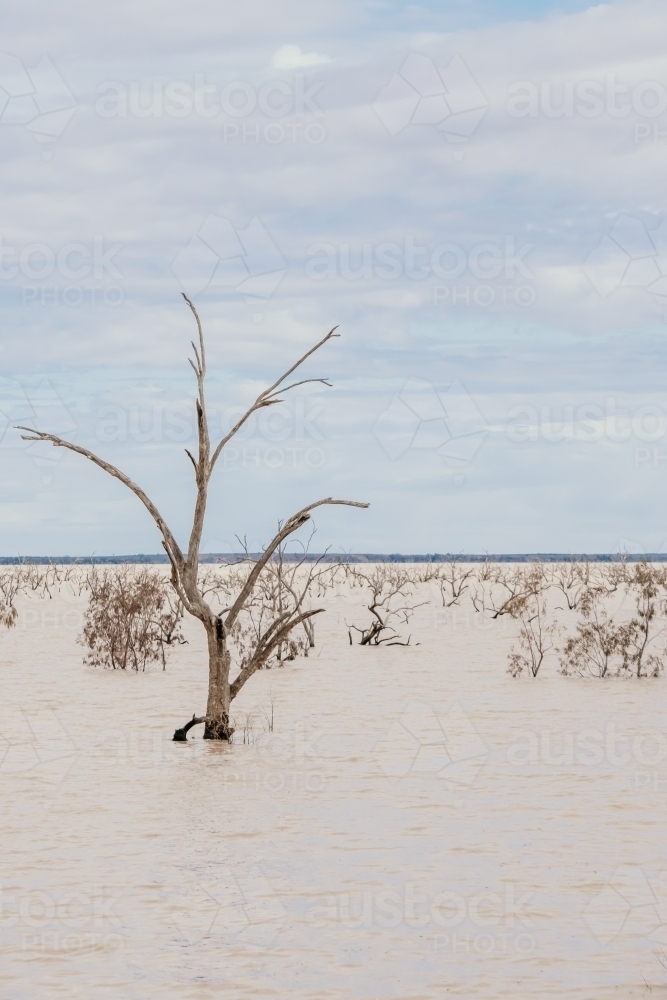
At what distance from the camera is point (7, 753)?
12.8 metres

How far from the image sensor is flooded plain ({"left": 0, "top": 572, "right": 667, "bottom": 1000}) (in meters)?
6.31

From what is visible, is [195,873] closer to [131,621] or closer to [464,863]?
[464,863]

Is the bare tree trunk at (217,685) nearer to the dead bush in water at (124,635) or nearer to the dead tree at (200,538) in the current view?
the dead tree at (200,538)

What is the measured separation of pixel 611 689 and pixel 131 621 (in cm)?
810

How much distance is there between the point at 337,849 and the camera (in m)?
8.86

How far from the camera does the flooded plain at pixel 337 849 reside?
6.31 m

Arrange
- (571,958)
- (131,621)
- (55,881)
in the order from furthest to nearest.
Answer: (131,621)
(55,881)
(571,958)

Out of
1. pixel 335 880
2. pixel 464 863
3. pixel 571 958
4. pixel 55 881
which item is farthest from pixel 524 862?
pixel 55 881
